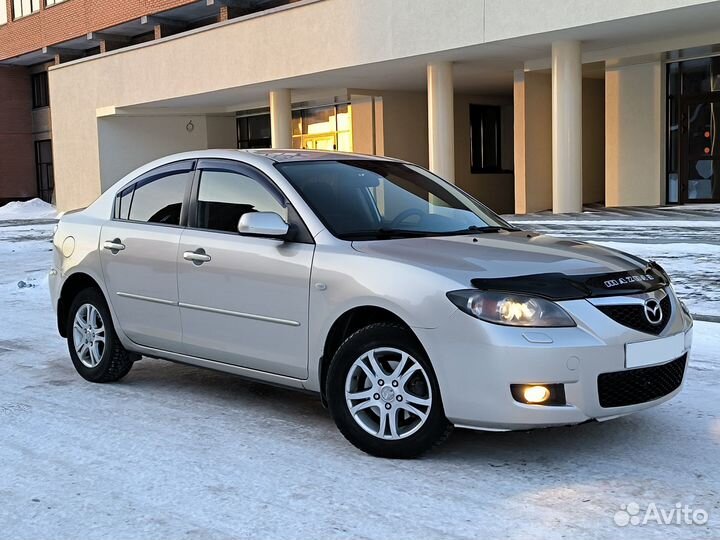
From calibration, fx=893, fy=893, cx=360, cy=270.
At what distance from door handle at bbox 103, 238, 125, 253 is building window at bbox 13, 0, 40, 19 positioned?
123ft

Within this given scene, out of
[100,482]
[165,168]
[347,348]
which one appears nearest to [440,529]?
[347,348]

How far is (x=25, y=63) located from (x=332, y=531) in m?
44.5

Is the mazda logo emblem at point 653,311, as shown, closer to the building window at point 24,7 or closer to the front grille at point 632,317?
the front grille at point 632,317

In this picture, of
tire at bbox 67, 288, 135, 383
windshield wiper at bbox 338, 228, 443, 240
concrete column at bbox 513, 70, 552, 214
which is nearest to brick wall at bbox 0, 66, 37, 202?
concrete column at bbox 513, 70, 552, 214

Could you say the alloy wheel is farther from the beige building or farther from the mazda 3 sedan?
the beige building

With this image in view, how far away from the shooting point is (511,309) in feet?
13.7

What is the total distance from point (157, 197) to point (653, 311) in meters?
3.36

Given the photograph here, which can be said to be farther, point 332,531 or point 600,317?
point 600,317

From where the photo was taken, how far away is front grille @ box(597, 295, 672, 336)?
424cm

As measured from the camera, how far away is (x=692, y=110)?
21.3 m

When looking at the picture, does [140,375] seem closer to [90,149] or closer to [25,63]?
[90,149]

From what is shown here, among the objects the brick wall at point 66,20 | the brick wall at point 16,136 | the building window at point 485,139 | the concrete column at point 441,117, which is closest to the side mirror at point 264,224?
the concrete column at point 441,117

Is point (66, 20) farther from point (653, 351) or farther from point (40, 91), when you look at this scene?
point (653, 351)

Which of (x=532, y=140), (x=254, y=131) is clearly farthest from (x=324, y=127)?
(x=532, y=140)
